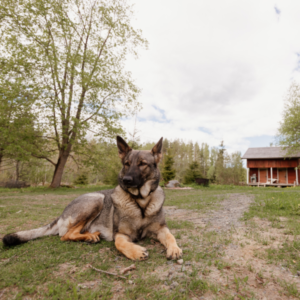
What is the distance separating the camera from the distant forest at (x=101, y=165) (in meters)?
20.6

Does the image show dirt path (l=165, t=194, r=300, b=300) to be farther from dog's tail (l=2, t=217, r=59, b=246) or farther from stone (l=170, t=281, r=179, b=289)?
dog's tail (l=2, t=217, r=59, b=246)

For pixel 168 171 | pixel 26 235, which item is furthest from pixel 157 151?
pixel 168 171

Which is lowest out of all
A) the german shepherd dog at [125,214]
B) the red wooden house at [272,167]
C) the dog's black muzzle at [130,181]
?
the german shepherd dog at [125,214]

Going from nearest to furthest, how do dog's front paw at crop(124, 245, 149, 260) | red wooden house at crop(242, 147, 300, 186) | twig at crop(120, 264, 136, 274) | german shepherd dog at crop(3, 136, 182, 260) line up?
1. twig at crop(120, 264, 136, 274)
2. dog's front paw at crop(124, 245, 149, 260)
3. german shepherd dog at crop(3, 136, 182, 260)
4. red wooden house at crop(242, 147, 300, 186)

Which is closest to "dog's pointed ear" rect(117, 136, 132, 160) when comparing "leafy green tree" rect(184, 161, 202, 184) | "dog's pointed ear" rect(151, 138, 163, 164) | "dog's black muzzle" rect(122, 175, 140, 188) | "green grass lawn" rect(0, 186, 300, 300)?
"dog's pointed ear" rect(151, 138, 163, 164)

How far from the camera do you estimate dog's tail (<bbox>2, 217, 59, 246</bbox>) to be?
325 cm

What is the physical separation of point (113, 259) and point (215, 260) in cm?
149

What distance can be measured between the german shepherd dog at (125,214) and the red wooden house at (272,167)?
35988mm

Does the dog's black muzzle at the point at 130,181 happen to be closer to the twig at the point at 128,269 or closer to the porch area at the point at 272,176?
the twig at the point at 128,269

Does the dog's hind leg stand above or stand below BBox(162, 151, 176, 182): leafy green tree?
below

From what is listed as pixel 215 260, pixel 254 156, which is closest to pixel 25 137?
pixel 215 260

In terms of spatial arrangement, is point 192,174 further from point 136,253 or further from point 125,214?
point 136,253

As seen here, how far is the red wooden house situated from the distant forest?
13.0ft

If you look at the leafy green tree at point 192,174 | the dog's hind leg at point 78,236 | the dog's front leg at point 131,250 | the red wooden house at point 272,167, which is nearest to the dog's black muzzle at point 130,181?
the dog's front leg at point 131,250
